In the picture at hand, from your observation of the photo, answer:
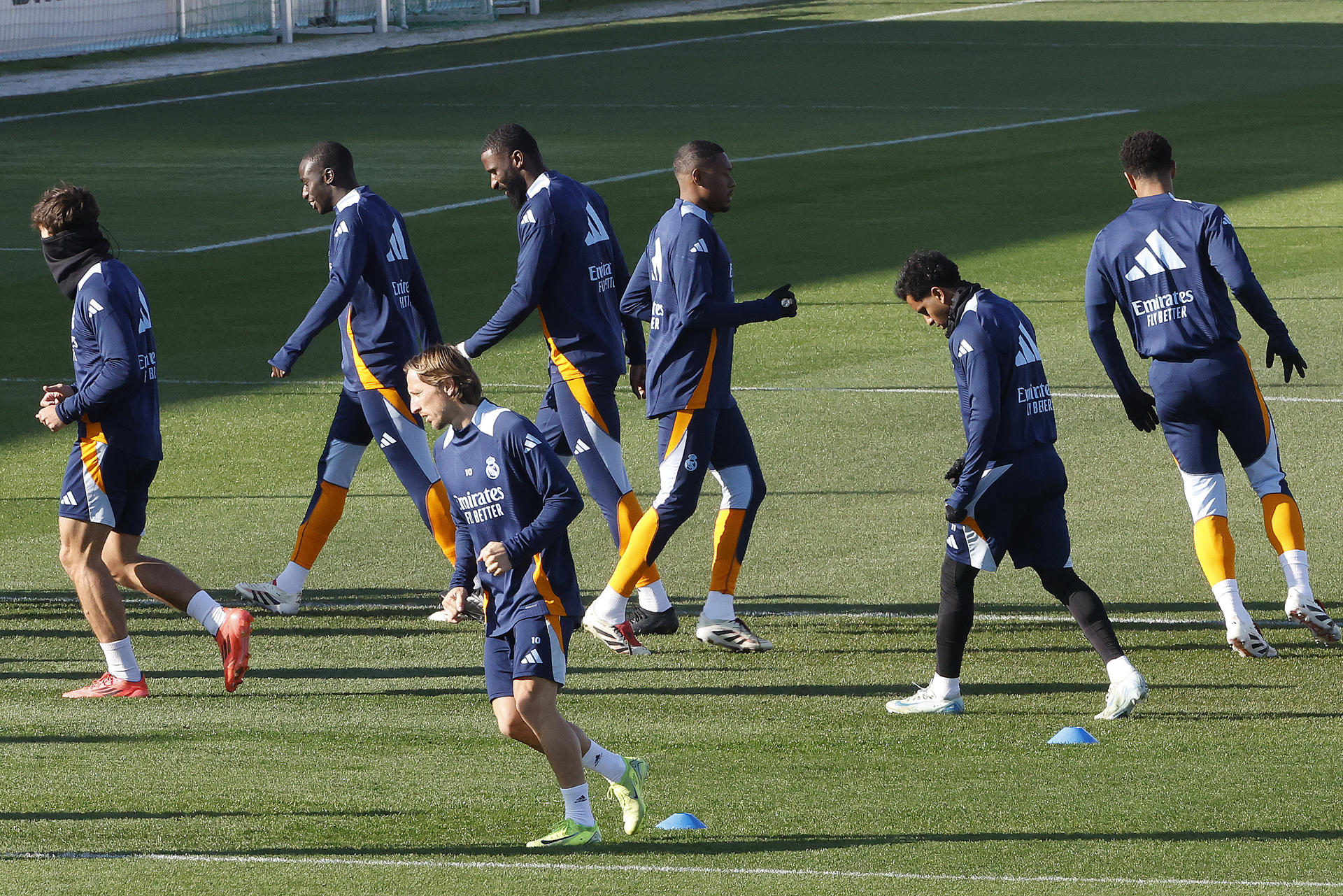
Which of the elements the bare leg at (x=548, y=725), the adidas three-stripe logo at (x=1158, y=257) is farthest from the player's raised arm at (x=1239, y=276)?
the bare leg at (x=548, y=725)

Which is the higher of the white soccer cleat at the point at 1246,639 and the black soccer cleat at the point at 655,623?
the white soccer cleat at the point at 1246,639

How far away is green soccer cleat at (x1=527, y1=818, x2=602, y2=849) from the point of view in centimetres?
679

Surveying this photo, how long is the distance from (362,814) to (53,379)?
10.3 m

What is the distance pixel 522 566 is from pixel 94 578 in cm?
292

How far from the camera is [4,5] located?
41.7 metres

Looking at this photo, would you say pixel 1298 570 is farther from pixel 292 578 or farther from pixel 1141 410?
pixel 292 578

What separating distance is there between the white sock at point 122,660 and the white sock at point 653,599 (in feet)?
7.86

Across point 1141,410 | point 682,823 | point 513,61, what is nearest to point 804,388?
point 1141,410

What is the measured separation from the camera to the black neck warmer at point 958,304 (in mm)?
8195

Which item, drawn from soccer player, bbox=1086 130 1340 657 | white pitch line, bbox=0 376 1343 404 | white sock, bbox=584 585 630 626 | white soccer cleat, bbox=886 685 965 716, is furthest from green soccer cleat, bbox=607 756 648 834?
white pitch line, bbox=0 376 1343 404

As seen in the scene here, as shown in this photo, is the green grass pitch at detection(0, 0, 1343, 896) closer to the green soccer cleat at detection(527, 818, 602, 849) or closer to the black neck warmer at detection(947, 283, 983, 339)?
the green soccer cleat at detection(527, 818, 602, 849)

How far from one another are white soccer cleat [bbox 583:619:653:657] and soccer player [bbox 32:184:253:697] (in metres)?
1.65

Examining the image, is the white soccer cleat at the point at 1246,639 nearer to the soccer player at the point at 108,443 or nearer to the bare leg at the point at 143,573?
the soccer player at the point at 108,443

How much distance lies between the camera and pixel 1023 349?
26.8 ft
